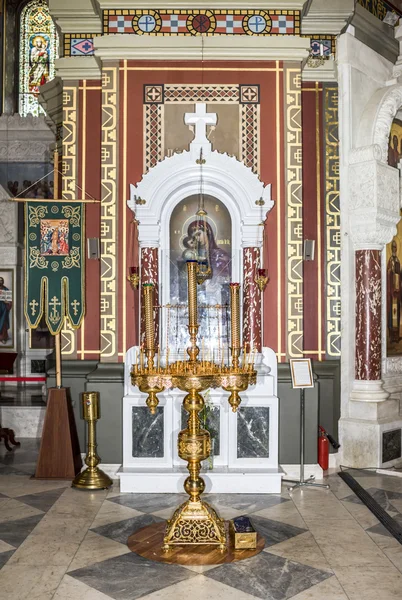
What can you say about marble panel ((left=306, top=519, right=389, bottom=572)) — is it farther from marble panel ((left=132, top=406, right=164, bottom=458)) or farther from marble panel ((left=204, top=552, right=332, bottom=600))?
marble panel ((left=132, top=406, right=164, bottom=458))

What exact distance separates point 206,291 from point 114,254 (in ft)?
3.54

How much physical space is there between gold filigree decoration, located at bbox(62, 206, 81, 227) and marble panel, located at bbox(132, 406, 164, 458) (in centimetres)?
202

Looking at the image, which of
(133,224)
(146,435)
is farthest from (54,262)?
(146,435)

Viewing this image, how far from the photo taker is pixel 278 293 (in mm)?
6746

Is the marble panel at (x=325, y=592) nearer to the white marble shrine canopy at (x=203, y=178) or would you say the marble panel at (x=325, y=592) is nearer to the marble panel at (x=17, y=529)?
the marble panel at (x=17, y=529)

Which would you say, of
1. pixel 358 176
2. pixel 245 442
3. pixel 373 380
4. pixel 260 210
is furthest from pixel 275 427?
pixel 358 176

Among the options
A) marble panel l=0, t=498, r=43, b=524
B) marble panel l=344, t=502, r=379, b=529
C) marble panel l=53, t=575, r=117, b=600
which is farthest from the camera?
marble panel l=0, t=498, r=43, b=524

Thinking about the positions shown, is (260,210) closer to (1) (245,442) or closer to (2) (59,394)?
(1) (245,442)

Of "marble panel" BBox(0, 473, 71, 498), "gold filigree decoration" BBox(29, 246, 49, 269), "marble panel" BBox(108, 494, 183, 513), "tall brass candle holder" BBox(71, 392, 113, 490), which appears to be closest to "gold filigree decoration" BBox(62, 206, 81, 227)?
"gold filigree decoration" BBox(29, 246, 49, 269)

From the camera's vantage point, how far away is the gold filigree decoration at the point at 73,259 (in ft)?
21.3

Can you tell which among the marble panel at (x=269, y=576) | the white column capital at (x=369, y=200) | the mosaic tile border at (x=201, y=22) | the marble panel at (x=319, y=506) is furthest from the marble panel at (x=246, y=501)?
the mosaic tile border at (x=201, y=22)

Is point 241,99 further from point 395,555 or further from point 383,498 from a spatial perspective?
point 395,555

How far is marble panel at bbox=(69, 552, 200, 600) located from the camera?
12.3 ft

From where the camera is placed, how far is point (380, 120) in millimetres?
7074
